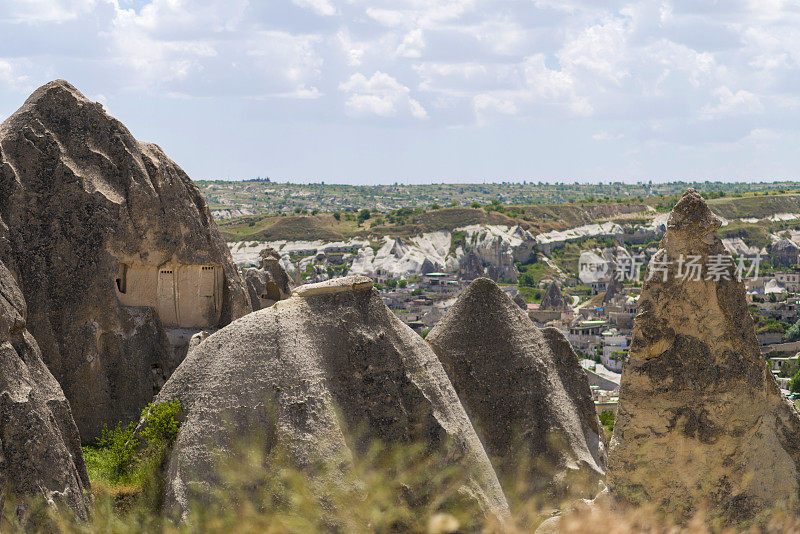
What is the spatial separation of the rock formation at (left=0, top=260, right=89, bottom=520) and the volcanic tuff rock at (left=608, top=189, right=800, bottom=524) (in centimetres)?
655

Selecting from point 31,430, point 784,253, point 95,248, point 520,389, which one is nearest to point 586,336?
point 520,389

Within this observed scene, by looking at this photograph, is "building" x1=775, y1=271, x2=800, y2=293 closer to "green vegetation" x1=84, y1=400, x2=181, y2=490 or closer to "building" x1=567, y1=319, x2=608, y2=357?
"building" x1=567, y1=319, x2=608, y2=357

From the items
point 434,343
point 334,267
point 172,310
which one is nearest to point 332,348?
point 434,343

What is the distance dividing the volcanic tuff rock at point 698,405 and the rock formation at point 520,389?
5071mm

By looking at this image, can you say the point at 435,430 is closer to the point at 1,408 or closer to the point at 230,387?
the point at 230,387

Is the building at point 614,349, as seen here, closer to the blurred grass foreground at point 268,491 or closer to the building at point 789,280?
the building at point 789,280

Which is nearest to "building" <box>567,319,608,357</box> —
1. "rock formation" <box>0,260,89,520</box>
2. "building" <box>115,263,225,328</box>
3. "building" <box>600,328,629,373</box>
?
"building" <box>600,328,629,373</box>

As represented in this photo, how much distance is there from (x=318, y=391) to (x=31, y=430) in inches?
145

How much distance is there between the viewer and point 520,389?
55.6 ft

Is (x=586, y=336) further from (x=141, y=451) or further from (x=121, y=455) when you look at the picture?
(x=141, y=451)

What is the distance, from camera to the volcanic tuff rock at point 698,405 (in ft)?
36.5

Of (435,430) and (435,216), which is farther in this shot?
(435,216)

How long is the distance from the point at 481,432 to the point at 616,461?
549 centimetres

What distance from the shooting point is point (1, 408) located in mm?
11766
